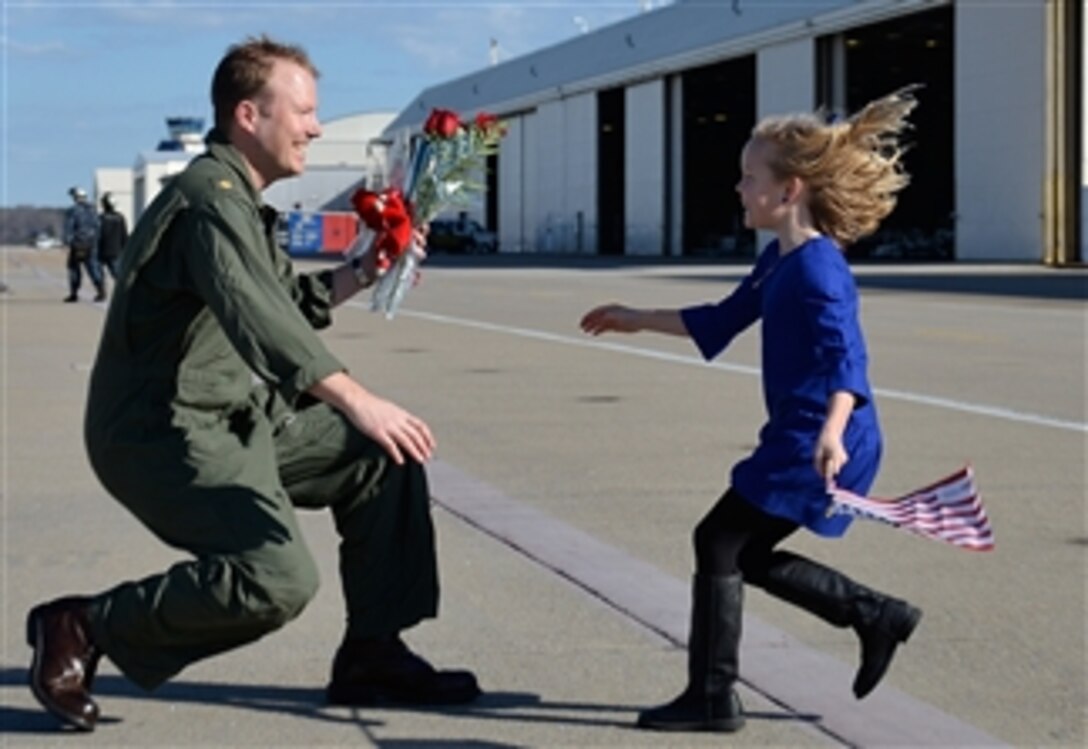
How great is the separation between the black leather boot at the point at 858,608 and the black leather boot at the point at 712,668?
13 cm

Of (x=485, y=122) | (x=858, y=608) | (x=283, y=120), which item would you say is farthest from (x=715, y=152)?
(x=283, y=120)

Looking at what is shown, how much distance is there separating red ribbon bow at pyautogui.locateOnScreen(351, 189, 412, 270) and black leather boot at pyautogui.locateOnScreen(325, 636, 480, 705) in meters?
1.05

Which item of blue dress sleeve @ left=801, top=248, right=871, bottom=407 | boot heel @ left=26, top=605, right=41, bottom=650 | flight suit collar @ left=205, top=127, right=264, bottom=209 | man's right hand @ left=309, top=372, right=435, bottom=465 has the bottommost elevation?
boot heel @ left=26, top=605, right=41, bottom=650

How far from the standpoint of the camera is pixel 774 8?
59.8 meters

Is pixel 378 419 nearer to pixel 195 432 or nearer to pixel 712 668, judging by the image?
pixel 195 432

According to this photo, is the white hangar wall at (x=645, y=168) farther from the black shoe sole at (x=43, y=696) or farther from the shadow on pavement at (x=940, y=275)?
the black shoe sole at (x=43, y=696)

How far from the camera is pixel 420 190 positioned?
5.76 metres

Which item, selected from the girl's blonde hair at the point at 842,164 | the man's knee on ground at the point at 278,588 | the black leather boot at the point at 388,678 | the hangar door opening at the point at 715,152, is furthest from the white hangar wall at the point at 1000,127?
the man's knee on ground at the point at 278,588

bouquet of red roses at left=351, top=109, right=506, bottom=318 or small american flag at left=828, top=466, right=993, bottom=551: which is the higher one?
bouquet of red roses at left=351, top=109, right=506, bottom=318

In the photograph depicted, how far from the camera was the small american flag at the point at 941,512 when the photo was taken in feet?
16.0

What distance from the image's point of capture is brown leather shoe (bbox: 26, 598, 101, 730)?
5.17m

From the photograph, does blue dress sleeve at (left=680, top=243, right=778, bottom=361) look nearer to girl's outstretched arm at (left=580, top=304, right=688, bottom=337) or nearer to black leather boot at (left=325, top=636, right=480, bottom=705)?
girl's outstretched arm at (left=580, top=304, right=688, bottom=337)

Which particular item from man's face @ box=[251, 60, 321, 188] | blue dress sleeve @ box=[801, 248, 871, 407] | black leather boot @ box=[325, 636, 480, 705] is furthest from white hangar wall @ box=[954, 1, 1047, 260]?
man's face @ box=[251, 60, 321, 188]

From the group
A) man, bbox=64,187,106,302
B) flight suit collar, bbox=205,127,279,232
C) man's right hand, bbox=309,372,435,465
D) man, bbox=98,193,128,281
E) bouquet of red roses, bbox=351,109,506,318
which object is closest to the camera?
man's right hand, bbox=309,372,435,465
